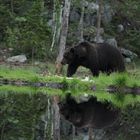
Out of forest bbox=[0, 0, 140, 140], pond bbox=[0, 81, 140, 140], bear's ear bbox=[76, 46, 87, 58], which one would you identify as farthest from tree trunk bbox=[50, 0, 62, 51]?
pond bbox=[0, 81, 140, 140]

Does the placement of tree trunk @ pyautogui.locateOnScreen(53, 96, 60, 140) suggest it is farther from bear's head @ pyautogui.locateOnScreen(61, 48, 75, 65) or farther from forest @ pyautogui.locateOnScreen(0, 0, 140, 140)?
bear's head @ pyautogui.locateOnScreen(61, 48, 75, 65)

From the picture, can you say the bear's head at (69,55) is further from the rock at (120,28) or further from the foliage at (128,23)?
the rock at (120,28)

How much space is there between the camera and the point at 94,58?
2286cm

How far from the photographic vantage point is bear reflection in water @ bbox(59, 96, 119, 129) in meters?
12.9

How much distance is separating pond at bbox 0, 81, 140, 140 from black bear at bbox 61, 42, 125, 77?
156 inches

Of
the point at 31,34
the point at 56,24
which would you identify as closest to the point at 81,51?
the point at 31,34

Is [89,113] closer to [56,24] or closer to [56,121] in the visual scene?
[56,121]

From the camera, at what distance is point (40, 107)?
1502cm

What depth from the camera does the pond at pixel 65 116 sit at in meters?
11.2

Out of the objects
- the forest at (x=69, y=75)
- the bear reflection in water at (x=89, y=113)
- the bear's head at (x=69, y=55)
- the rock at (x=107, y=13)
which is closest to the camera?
the forest at (x=69, y=75)

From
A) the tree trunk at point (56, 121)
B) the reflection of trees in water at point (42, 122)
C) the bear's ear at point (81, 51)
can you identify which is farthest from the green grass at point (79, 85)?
the tree trunk at point (56, 121)

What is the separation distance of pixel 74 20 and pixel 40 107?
26.6 meters

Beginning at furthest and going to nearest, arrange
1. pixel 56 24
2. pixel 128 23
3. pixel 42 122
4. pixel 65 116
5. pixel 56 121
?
pixel 128 23
pixel 56 24
pixel 65 116
pixel 56 121
pixel 42 122

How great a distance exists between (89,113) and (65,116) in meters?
1.00
